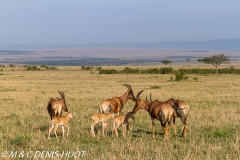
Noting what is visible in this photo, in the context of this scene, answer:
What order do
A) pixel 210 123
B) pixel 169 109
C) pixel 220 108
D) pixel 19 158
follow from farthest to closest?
pixel 220 108 → pixel 210 123 → pixel 169 109 → pixel 19 158

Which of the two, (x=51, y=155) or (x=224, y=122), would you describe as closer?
(x=51, y=155)

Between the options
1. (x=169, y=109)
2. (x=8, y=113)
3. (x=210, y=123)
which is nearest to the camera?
(x=169, y=109)

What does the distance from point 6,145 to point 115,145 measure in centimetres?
302

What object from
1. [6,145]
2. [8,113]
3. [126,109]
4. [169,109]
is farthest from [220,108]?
[6,145]

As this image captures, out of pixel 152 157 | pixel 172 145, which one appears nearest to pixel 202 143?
pixel 172 145

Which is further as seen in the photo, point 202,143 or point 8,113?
point 8,113

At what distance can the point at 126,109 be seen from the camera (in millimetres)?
20375

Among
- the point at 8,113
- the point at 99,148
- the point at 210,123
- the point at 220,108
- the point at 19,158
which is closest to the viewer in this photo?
the point at 19,158

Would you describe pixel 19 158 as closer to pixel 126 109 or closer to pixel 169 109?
pixel 169 109

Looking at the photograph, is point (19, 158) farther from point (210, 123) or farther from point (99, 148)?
point (210, 123)

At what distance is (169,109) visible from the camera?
1234 centimetres

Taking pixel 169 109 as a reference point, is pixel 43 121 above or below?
below

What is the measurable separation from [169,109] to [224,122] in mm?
4157

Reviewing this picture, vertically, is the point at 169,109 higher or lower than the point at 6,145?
higher
